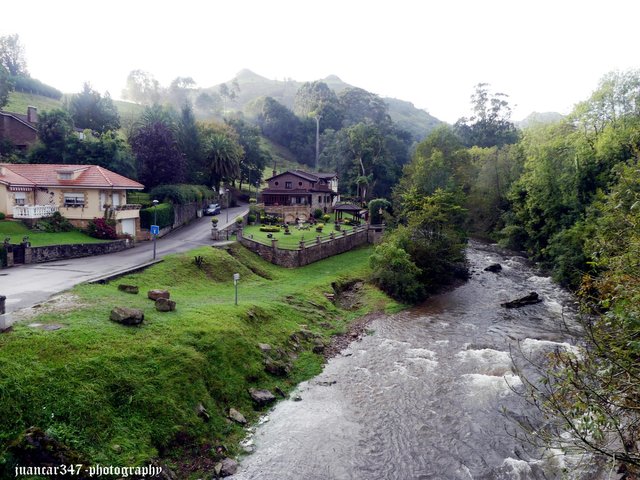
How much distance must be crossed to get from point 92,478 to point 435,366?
16.8 metres

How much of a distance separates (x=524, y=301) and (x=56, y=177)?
41468 millimetres

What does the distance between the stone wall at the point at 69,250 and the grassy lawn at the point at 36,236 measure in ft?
2.25

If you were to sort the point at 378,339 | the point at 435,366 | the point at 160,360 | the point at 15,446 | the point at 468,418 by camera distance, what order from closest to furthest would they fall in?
the point at 15,446 < the point at 160,360 < the point at 468,418 < the point at 435,366 < the point at 378,339

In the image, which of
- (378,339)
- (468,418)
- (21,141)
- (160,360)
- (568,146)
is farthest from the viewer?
(21,141)

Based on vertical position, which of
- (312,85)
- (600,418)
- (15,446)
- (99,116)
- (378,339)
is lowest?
(378,339)

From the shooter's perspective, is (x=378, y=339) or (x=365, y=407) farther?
(x=378, y=339)

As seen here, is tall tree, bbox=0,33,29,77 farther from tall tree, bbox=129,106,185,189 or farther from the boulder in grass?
the boulder in grass

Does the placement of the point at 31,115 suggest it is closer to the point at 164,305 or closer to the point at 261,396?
the point at 164,305

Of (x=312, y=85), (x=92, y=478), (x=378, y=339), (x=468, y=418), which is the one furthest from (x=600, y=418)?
(x=312, y=85)

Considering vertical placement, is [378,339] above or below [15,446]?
below

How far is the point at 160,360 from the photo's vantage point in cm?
1681

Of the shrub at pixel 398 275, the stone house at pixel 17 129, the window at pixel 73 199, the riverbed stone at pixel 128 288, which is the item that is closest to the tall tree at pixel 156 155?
the window at pixel 73 199

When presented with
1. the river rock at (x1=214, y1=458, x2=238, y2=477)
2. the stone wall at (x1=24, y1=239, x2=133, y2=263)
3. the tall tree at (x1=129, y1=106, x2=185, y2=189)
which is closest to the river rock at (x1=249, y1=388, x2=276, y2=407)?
the river rock at (x1=214, y1=458, x2=238, y2=477)

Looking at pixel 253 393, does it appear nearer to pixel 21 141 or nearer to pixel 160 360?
pixel 160 360
